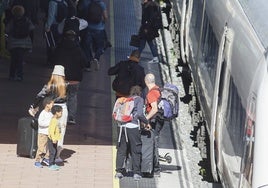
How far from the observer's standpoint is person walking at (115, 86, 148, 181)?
15.0 metres

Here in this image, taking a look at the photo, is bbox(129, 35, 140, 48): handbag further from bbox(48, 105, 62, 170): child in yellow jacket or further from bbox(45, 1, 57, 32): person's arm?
bbox(48, 105, 62, 170): child in yellow jacket

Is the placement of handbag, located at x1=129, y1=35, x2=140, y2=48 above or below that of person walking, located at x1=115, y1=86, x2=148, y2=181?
above

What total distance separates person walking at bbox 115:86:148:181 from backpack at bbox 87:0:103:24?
553cm

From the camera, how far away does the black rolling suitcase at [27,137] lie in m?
15.9

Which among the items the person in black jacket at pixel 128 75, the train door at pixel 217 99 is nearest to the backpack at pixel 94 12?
the person in black jacket at pixel 128 75

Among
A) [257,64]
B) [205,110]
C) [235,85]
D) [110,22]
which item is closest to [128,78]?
[205,110]

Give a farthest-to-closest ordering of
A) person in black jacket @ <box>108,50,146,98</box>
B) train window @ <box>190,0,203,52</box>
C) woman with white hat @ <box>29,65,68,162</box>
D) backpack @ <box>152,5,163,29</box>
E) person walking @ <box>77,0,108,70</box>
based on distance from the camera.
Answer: backpack @ <box>152,5,163,29</box> < person walking @ <box>77,0,108,70</box> < train window @ <box>190,0,203,52</box> < person in black jacket @ <box>108,50,146,98</box> < woman with white hat @ <box>29,65,68,162</box>

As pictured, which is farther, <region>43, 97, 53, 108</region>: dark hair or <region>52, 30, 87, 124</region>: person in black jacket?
<region>52, 30, 87, 124</region>: person in black jacket

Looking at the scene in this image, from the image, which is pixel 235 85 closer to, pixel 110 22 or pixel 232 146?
pixel 232 146

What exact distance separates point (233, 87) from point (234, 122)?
24.2 inches

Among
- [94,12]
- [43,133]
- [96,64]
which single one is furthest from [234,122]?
[96,64]

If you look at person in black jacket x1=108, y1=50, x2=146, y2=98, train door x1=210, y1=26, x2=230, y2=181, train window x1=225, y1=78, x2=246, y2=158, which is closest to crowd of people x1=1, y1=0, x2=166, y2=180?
person in black jacket x1=108, y1=50, x2=146, y2=98

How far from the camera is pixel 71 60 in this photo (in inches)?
685

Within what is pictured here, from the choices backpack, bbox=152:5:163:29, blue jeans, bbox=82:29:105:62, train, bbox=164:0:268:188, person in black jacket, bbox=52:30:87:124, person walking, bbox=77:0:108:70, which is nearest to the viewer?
train, bbox=164:0:268:188
